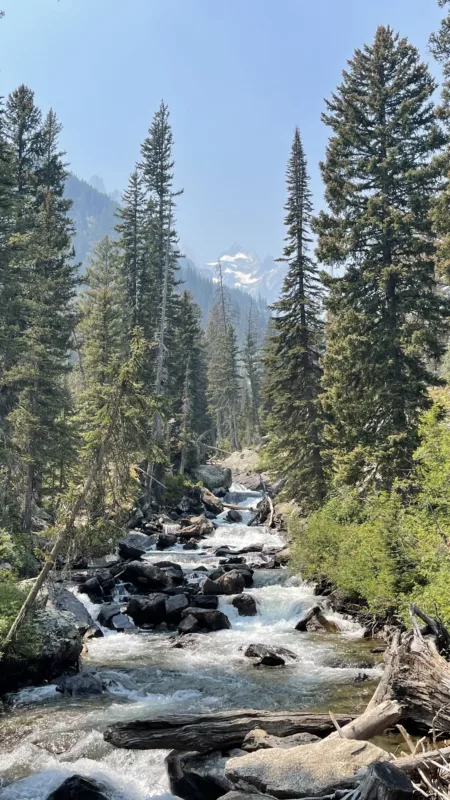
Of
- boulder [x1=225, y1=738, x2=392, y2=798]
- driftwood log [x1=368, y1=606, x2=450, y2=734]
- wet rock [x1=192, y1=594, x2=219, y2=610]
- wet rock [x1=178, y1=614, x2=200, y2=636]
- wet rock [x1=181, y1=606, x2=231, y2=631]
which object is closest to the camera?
boulder [x1=225, y1=738, x2=392, y2=798]

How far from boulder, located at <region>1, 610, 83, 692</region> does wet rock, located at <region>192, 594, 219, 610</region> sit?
21.3ft

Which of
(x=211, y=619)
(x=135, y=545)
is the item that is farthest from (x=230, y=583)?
(x=135, y=545)

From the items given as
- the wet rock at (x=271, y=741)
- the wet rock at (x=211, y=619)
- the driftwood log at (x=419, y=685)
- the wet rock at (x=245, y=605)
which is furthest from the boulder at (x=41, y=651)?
the driftwood log at (x=419, y=685)

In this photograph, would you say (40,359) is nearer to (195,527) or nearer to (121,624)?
(121,624)

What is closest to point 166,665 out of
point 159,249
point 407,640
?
point 407,640

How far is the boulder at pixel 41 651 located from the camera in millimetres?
12203

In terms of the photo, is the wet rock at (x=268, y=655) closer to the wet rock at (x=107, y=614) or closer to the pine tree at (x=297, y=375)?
the wet rock at (x=107, y=614)

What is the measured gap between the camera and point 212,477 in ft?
161

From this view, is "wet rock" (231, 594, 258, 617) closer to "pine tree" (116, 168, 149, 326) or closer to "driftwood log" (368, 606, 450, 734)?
"driftwood log" (368, 606, 450, 734)

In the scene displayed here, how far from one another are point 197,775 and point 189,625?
10282mm

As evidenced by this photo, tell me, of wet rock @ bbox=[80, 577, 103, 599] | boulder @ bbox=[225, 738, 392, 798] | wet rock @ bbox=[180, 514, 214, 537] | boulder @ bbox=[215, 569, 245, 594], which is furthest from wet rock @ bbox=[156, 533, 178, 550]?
boulder @ bbox=[225, 738, 392, 798]

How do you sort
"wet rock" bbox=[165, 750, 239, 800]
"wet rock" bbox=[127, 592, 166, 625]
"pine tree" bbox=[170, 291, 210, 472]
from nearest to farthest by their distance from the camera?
"wet rock" bbox=[165, 750, 239, 800] < "wet rock" bbox=[127, 592, 166, 625] < "pine tree" bbox=[170, 291, 210, 472]

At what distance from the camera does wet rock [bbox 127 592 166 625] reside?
60.7 feet

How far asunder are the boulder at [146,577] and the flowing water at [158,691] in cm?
237
